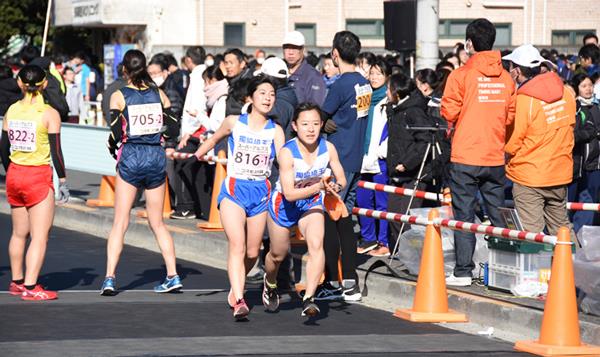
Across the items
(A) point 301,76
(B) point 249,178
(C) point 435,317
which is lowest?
(C) point 435,317

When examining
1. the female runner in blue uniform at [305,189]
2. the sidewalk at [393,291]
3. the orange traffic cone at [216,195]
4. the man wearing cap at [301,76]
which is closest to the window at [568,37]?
the sidewalk at [393,291]

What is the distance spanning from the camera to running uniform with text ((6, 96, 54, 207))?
38.1 ft

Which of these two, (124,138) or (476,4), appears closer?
(124,138)

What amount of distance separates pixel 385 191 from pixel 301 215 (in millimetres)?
2536

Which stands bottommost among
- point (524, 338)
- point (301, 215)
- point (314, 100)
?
point (524, 338)

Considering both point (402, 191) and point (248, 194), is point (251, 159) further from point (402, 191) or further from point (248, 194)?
point (402, 191)

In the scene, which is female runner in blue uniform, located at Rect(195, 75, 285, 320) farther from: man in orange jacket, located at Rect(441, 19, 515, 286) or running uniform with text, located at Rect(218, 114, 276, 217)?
man in orange jacket, located at Rect(441, 19, 515, 286)

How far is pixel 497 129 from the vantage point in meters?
11.3

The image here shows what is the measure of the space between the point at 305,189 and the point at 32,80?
106 inches

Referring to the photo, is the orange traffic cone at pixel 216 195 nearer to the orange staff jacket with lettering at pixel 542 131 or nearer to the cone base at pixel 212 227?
the cone base at pixel 212 227

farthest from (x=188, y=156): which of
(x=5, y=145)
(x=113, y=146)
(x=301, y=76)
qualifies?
(x=5, y=145)

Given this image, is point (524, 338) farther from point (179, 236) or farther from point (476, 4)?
point (476, 4)

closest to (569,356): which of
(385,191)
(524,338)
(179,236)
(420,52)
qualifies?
(524,338)

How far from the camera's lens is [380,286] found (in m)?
11.9
